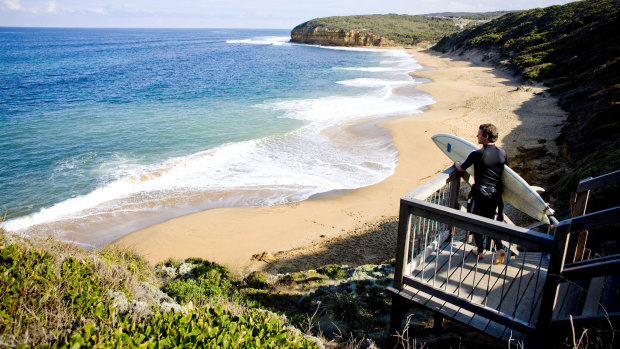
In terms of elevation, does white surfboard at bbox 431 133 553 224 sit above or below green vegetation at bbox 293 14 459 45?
below

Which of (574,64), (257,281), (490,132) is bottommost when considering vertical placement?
(257,281)

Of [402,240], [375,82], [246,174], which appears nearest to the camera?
[402,240]

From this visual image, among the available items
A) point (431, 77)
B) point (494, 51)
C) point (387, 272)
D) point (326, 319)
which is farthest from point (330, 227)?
point (494, 51)

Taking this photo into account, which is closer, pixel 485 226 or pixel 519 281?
pixel 485 226

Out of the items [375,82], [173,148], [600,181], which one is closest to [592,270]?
[600,181]

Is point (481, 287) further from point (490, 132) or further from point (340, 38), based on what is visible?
point (340, 38)

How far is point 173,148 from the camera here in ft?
54.4

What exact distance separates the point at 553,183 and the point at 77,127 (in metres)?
22.1

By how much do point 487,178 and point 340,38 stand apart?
10027 centimetres

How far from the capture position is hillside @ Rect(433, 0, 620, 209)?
33.4 ft

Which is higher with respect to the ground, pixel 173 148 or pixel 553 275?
pixel 553 275

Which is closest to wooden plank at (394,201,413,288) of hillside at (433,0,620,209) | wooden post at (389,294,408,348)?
wooden post at (389,294,408,348)

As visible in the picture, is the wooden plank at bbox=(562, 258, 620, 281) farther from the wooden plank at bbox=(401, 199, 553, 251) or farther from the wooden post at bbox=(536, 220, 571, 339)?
the wooden plank at bbox=(401, 199, 553, 251)

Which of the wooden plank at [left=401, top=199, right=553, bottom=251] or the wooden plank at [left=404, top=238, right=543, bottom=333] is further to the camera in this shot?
the wooden plank at [left=404, top=238, right=543, bottom=333]
